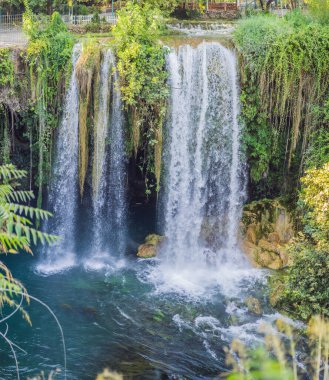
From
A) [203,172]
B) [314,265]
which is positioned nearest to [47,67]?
[203,172]

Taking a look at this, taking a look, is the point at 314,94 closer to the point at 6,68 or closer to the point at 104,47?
the point at 104,47

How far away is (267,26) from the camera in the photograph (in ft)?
45.4

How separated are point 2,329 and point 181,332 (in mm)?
3761

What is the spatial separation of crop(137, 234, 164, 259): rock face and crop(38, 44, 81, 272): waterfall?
1.92 meters

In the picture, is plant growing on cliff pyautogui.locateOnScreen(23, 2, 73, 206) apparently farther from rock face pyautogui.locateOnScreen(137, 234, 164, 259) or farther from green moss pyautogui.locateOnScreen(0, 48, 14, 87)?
rock face pyautogui.locateOnScreen(137, 234, 164, 259)

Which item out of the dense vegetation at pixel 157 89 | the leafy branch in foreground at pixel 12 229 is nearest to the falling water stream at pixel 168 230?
the dense vegetation at pixel 157 89

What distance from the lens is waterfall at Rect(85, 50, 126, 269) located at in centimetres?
1366

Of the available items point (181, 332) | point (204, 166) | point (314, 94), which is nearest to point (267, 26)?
point (314, 94)

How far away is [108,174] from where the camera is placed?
1462 cm

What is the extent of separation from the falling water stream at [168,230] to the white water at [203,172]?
28 millimetres

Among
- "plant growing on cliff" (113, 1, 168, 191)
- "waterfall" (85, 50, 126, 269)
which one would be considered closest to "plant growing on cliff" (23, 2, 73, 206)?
"waterfall" (85, 50, 126, 269)

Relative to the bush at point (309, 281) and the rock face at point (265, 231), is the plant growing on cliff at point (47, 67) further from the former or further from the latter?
the bush at point (309, 281)

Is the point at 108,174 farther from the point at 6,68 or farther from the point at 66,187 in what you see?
the point at 6,68

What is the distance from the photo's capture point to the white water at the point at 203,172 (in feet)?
44.8
